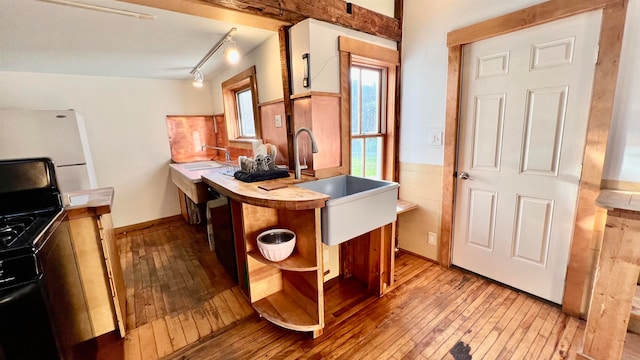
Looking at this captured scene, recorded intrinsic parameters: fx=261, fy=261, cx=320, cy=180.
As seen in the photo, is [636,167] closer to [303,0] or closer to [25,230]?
[303,0]

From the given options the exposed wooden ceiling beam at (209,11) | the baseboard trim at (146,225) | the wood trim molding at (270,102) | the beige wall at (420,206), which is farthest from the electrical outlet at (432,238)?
the baseboard trim at (146,225)

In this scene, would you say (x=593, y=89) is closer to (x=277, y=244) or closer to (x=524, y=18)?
(x=524, y=18)

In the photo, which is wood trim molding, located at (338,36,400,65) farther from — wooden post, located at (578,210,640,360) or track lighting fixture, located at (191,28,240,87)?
wooden post, located at (578,210,640,360)

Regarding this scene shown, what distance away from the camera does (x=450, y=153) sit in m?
2.31

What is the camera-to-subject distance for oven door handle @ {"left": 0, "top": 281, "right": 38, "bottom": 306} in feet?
3.03

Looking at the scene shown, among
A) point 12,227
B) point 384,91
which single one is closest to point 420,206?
point 384,91

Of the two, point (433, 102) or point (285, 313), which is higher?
point (433, 102)

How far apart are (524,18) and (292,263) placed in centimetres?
229

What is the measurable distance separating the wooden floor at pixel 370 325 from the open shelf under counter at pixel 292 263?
1.61 feet

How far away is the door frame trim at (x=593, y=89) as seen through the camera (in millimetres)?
1523

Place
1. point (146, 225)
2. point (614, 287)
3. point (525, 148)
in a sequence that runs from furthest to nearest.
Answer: point (146, 225)
point (525, 148)
point (614, 287)

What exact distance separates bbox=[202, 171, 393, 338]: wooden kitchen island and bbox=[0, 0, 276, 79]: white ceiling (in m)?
1.24

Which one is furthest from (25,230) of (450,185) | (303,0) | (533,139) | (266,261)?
(533,139)

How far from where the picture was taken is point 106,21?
1872 mm
